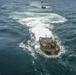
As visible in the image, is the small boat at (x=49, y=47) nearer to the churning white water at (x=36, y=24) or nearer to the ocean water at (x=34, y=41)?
the ocean water at (x=34, y=41)

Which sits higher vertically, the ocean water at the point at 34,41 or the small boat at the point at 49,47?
the small boat at the point at 49,47

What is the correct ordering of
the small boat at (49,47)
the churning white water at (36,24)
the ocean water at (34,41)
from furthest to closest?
the churning white water at (36,24) → the small boat at (49,47) → the ocean water at (34,41)

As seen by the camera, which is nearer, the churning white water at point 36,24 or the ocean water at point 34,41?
the ocean water at point 34,41

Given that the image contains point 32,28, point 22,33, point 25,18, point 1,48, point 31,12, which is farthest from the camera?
point 31,12

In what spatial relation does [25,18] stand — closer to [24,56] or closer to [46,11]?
[46,11]

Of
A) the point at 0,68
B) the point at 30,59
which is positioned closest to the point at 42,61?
the point at 30,59

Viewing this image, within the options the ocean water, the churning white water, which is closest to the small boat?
the ocean water

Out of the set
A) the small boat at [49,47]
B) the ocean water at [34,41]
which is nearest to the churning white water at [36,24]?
the ocean water at [34,41]

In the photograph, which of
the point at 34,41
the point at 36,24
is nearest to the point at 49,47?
the point at 34,41
